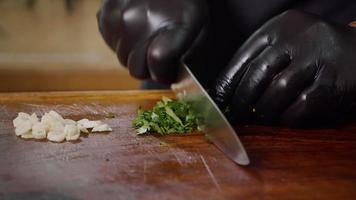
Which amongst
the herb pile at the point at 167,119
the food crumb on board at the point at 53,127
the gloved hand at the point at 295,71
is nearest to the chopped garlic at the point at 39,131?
the food crumb on board at the point at 53,127

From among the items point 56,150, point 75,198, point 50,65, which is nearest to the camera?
point 75,198

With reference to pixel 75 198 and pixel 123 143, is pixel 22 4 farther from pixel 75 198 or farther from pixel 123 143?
pixel 75 198

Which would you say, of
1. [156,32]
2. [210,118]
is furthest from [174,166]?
[156,32]

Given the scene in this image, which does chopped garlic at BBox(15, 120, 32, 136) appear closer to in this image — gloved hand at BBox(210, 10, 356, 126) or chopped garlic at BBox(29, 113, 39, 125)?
chopped garlic at BBox(29, 113, 39, 125)

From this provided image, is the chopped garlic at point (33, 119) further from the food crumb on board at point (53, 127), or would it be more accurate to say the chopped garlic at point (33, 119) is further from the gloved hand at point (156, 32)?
the gloved hand at point (156, 32)

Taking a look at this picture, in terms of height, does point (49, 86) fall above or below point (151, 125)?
above

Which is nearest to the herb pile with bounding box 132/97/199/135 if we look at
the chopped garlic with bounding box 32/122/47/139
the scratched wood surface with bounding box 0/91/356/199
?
the scratched wood surface with bounding box 0/91/356/199

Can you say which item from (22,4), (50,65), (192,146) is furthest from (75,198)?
(22,4)
